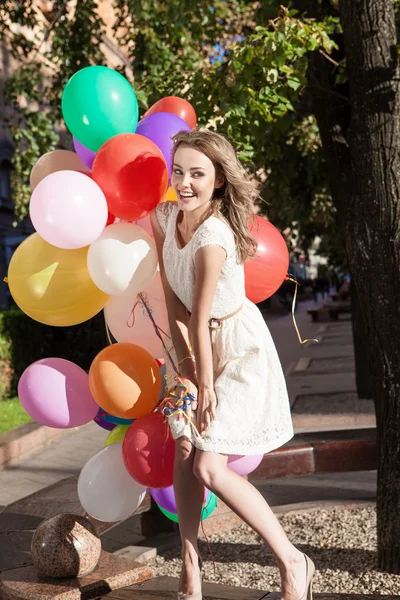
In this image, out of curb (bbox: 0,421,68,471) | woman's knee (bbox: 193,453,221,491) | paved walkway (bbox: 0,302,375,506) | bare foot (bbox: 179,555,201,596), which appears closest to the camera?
woman's knee (bbox: 193,453,221,491)

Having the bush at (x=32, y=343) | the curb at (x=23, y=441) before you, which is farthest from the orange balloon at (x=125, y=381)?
the bush at (x=32, y=343)

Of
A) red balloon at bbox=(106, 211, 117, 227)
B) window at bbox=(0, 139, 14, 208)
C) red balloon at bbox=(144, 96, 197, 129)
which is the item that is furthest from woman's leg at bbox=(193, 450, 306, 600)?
window at bbox=(0, 139, 14, 208)

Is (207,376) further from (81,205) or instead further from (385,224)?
(385,224)

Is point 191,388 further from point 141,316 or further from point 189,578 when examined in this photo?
point 189,578

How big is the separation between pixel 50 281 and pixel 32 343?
9.66 m

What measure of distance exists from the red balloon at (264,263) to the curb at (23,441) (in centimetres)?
491

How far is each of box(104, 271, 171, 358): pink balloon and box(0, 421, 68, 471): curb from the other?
458cm

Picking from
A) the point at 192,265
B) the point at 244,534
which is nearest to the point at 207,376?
the point at 192,265

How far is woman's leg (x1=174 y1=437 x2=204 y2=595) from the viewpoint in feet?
9.20

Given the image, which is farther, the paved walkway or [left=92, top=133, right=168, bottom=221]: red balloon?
the paved walkway

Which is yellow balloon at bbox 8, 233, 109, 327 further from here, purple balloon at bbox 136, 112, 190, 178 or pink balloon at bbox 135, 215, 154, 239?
purple balloon at bbox 136, 112, 190, 178

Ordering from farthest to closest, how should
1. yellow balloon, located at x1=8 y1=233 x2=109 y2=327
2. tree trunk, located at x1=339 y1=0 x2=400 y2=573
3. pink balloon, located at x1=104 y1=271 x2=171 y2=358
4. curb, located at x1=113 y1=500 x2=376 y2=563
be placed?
1. curb, located at x1=113 y1=500 x2=376 y2=563
2. tree trunk, located at x1=339 y1=0 x2=400 y2=573
3. pink balloon, located at x1=104 y1=271 x2=171 y2=358
4. yellow balloon, located at x1=8 y1=233 x2=109 y2=327

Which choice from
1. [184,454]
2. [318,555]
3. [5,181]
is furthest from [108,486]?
[5,181]

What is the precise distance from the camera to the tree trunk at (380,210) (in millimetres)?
3963
